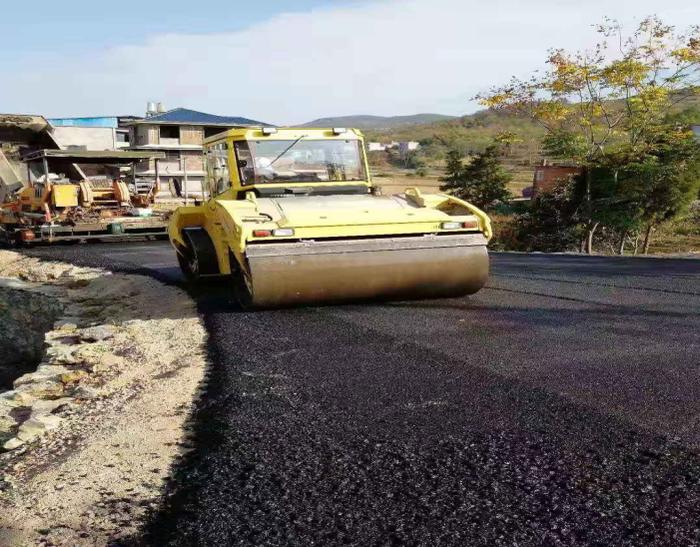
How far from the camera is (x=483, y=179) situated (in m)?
31.5

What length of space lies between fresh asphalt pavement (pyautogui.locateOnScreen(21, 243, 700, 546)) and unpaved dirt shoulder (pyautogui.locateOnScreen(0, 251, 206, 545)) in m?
0.18

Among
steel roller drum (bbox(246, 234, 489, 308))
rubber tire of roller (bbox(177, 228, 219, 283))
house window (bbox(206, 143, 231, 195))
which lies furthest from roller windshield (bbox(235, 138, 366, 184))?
steel roller drum (bbox(246, 234, 489, 308))

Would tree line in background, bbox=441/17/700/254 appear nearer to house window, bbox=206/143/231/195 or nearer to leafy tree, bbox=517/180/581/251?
leafy tree, bbox=517/180/581/251

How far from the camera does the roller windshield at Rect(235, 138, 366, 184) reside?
25.1 ft

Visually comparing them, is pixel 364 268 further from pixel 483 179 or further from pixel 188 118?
pixel 188 118

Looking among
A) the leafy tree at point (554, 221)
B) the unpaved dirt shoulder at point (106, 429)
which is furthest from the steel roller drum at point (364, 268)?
the leafy tree at point (554, 221)

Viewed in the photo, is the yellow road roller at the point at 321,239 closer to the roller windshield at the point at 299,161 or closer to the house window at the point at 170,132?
the roller windshield at the point at 299,161

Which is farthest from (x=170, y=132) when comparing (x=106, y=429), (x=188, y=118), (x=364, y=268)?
(x=106, y=429)

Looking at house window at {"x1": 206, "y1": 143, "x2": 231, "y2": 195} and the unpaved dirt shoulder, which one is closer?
the unpaved dirt shoulder

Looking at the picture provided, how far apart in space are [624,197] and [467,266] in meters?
15.2

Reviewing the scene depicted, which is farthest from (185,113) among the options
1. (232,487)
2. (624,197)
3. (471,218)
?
(232,487)

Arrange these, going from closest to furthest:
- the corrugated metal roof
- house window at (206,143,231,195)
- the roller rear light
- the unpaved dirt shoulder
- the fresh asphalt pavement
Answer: the fresh asphalt pavement → the unpaved dirt shoulder → the roller rear light → house window at (206,143,231,195) → the corrugated metal roof

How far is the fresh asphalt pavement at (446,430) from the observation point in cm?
271

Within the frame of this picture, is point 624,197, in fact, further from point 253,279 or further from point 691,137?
point 253,279
